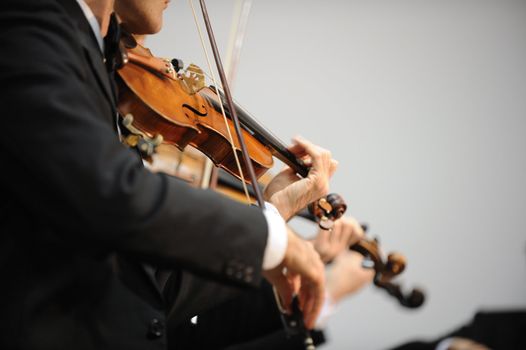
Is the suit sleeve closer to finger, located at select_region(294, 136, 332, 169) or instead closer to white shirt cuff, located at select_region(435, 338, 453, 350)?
finger, located at select_region(294, 136, 332, 169)

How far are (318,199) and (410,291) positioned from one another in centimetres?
77

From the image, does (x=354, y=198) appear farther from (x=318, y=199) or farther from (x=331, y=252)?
(x=318, y=199)

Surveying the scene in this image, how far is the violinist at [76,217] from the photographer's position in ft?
1.67

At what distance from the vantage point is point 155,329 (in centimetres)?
68

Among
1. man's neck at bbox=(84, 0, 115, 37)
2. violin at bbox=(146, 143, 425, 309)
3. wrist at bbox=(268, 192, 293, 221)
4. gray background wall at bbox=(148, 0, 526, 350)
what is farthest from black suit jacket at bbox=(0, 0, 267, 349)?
gray background wall at bbox=(148, 0, 526, 350)

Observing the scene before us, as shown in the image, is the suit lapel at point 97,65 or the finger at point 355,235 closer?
the suit lapel at point 97,65

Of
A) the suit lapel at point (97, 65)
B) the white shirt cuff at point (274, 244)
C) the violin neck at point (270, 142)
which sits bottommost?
the violin neck at point (270, 142)

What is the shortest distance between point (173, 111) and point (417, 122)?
207 centimetres

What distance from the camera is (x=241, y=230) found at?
580 millimetres

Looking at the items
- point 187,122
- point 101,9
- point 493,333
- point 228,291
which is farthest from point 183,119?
point 493,333

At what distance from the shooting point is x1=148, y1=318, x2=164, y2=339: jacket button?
0.68m

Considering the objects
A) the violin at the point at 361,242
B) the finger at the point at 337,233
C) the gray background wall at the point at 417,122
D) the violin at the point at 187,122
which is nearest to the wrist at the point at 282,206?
the violin at the point at 187,122

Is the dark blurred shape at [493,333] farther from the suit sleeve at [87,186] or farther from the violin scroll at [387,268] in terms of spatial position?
the suit sleeve at [87,186]

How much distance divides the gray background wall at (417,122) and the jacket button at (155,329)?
6.00 feet
